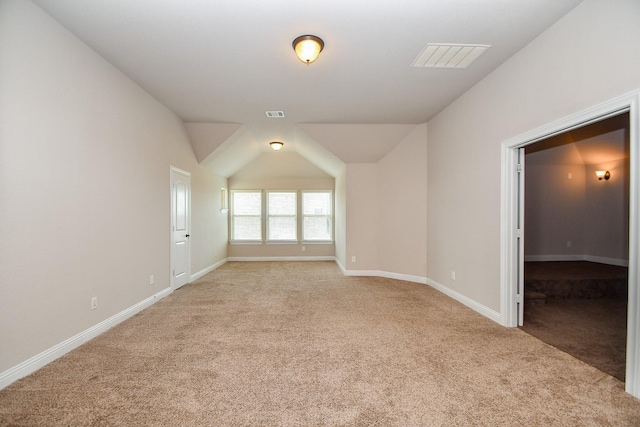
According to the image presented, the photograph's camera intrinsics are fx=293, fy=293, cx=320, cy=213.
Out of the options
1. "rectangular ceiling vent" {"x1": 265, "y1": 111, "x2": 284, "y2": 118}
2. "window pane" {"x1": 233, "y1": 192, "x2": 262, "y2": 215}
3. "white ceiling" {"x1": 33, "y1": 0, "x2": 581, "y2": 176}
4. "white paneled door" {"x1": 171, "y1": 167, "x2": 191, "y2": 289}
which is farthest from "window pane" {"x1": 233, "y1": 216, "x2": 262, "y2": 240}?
"rectangular ceiling vent" {"x1": 265, "y1": 111, "x2": 284, "y2": 118}

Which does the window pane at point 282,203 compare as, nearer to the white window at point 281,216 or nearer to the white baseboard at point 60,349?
the white window at point 281,216

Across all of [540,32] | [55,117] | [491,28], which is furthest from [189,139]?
[540,32]

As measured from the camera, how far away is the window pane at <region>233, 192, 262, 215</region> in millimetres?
8164

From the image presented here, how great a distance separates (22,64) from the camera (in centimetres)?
216

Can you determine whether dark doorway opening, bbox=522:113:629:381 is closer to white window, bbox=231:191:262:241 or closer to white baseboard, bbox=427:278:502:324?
white baseboard, bbox=427:278:502:324

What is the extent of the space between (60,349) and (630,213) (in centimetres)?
439

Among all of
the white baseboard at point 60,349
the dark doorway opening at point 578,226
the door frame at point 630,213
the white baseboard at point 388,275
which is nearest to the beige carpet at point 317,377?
the white baseboard at point 60,349

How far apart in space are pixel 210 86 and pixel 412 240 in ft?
13.4

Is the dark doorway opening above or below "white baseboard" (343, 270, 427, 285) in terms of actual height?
above

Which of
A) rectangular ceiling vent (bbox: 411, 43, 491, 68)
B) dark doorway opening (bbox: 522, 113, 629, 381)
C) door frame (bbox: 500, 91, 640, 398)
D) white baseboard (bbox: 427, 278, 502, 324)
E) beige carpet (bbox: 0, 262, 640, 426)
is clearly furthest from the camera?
dark doorway opening (bbox: 522, 113, 629, 381)

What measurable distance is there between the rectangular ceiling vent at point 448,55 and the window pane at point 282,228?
5.69 meters

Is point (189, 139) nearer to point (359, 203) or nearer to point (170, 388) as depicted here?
point (359, 203)

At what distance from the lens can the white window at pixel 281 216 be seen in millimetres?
8180

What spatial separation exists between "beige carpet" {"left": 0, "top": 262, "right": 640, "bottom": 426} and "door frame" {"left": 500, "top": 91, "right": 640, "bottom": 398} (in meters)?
0.22
